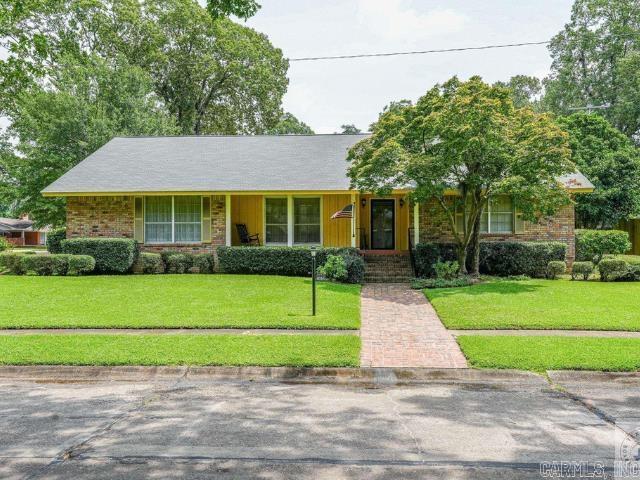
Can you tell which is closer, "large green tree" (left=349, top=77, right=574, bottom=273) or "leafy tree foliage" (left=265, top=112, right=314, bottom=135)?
"large green tree" (left=349, top=77, right=574, bottom=273)

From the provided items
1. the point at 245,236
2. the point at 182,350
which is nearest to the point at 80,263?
the point at 245,236

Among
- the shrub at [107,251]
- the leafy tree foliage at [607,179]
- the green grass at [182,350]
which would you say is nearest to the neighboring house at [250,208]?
the shrub at [107,251]

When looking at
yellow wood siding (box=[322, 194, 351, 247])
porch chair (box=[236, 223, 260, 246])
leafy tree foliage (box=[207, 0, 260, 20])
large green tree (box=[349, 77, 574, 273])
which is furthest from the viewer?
yellow wood siding (box=[322, 194, 351, 247])

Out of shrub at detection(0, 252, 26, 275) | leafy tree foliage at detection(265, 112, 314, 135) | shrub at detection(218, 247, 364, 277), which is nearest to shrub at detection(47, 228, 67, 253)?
shrub at detection(0, 252, 26, 275)

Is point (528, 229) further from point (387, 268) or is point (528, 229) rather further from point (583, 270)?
point (387, 268)

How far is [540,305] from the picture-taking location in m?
11.0

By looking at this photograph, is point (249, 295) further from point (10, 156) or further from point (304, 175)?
point (10, 156)

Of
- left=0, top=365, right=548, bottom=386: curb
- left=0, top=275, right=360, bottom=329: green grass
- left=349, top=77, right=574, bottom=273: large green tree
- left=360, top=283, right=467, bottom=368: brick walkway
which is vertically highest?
left=349, top=77, right=574, bottom=273: large green tree

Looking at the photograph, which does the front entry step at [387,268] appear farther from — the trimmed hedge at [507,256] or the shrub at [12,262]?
the shrub at [12,262]

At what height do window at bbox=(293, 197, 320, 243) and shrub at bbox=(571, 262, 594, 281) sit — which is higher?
window at bbox=(293, 197, 320, 243)

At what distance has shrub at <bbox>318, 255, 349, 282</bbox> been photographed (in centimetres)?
1475

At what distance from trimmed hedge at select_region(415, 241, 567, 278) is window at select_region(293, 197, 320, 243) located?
419cm

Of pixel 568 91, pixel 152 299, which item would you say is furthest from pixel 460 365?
pixel 568 91

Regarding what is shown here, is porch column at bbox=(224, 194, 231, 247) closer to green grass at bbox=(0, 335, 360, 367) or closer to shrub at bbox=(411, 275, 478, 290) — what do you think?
shrub at bbox=(411, 275, 478, 290)
